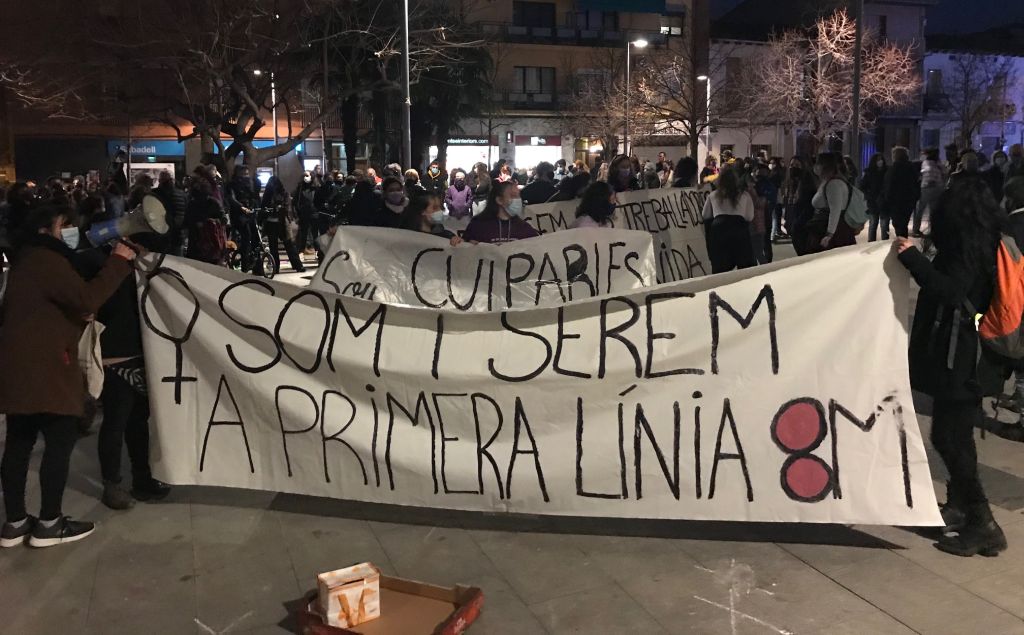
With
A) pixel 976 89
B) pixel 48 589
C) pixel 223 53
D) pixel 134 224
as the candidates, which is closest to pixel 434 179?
pixel 223 53

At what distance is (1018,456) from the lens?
5574 mm

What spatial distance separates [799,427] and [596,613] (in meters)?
1.23

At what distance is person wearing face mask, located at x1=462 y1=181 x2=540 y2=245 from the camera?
7.16 metres

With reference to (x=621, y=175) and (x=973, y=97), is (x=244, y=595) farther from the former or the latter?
(x=973, y=97)

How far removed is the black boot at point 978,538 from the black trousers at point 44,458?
4.15 m

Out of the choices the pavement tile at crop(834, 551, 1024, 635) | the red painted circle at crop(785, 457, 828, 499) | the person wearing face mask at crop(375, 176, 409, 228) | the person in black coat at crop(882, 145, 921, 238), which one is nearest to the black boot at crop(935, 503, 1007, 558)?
the pavement tile at crop(834, 551, 1024, 635)

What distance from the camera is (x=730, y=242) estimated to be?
8.65 meters

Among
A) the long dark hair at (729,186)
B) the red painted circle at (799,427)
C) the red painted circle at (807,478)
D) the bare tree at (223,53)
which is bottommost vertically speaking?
the red painted circle at (807,478)

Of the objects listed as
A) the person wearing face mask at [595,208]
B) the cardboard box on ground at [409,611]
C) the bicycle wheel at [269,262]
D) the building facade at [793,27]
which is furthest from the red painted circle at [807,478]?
the building facade at [793,27]

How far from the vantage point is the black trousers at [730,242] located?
8.63 m

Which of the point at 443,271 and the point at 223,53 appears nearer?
the point at 443,271

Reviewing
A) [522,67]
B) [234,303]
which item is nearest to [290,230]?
[234,303]

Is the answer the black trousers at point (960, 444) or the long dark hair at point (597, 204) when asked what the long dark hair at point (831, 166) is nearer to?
the long dark hair at point (597, 204)

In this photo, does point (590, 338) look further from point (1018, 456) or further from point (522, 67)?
point (522, 67)
